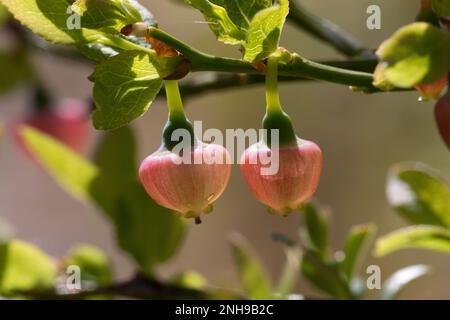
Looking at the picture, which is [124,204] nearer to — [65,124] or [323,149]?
[65,124]

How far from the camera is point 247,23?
0.43 metres

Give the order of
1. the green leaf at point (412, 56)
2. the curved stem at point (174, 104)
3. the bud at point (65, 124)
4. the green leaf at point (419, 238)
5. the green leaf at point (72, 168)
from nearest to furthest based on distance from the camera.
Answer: the green leaf at point (412, 56) < the curved stem at point (174, 104) < the green leaf at point (419, 238) < the green leaf at point (72, 168) < the bud at point (65, 124)

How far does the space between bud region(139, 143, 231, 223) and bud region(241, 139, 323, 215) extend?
0.05 ft

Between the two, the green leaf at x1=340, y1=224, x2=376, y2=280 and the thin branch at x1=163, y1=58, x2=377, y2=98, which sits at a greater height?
the thin branch at x1=163, y1=58, x2=377, y2=98

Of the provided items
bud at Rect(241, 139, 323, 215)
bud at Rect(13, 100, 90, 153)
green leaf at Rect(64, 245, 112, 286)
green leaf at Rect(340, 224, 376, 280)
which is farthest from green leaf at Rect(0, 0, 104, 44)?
bud at Rect(13, 100, 90, 153)

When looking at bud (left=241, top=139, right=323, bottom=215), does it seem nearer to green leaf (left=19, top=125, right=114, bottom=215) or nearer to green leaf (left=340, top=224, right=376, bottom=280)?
green leaf (left=340, top=224, right=376, bottom=280)

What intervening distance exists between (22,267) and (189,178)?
372mm

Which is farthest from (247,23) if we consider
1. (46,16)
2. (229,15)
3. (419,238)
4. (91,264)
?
(91,264)

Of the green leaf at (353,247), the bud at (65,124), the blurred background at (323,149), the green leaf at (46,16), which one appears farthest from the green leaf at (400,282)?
the blurred background at (323,149)

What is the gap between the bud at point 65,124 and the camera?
122cm

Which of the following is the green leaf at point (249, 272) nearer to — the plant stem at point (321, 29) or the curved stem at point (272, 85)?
the plant stem at point (321, 29)

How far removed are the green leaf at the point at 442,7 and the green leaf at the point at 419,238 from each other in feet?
0.65

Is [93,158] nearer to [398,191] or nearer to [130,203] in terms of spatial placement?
[130,203]

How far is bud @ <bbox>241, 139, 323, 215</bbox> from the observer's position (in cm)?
44
